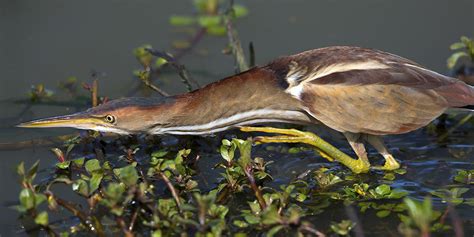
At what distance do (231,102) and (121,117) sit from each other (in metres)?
0.58

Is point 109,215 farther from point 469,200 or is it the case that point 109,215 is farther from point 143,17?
point 143,17

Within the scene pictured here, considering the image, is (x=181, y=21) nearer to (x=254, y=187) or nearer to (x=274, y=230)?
(x=254, y=187)

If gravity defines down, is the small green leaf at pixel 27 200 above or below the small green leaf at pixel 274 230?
above

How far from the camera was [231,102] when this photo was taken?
4449mm

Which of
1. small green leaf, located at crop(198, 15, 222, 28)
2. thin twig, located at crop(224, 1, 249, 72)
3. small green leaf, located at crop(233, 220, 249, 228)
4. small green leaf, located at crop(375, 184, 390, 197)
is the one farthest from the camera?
small green leaf, located at crop(198, 15, 222, 28)

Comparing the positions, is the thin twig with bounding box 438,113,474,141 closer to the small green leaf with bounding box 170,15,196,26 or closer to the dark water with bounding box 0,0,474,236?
the dark water with bounding box 0,0,474,236

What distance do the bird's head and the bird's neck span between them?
0.08m

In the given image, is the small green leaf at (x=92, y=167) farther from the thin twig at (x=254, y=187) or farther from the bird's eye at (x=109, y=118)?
the thin twig at (x=254, y=187)

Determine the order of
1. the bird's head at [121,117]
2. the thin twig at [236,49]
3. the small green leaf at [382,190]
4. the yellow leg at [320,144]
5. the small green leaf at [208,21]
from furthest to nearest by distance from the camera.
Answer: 1. the small green leaf at [208,21]
2. the thin twig at [236,49]
3. the yellow leg at [320,144]
4. the bird's head at [121,117]
5. the small green leaf at [382,190]

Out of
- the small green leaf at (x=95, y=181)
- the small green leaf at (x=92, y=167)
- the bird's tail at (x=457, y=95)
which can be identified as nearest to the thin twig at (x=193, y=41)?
→ the bird's tail at (x=457, y=95)

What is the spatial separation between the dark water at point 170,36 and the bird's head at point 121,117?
2.59 ft

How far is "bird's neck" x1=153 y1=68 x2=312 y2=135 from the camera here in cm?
444

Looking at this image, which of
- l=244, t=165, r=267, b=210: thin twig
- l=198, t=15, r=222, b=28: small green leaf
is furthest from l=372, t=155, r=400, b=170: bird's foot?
l=198, t=15, r=222, b=28: small green leaf

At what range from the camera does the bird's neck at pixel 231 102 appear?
4438 mm
